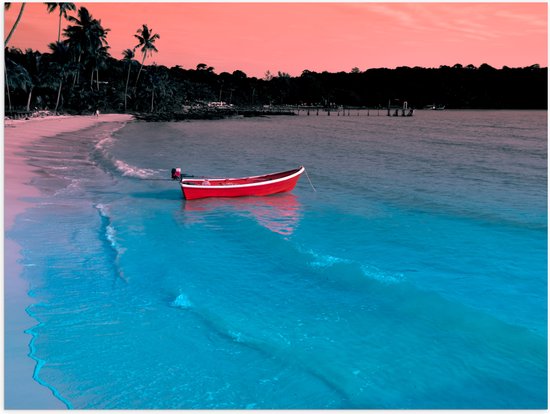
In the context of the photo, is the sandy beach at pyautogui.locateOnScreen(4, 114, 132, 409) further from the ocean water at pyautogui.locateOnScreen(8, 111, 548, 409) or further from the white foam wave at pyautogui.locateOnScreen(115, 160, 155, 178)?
the white foam wave at pyautogui.locateOnScreen(115, 160, 155, 178)

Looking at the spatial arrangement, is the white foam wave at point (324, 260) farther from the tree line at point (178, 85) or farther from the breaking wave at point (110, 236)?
the tree line at point (178, 85)

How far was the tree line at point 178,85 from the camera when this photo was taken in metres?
65.8

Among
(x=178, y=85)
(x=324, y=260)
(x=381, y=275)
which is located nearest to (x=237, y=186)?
(x=324, y=260)

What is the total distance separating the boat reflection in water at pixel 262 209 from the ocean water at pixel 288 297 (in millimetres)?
79

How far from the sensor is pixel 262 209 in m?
19.1

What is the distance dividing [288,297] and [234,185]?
9.88m

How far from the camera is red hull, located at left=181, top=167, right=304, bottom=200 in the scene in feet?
64.6

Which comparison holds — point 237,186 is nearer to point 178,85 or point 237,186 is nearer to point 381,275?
point 381,275

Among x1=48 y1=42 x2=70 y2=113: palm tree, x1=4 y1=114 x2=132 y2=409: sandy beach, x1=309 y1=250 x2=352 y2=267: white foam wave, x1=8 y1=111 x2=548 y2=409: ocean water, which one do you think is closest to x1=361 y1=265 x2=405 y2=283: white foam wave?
x1=8 y1=111 x2=548 y2=409: ocean water

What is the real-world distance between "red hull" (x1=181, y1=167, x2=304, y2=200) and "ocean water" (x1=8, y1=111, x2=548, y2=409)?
381mm

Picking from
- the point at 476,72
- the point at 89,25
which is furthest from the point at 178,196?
the point at 476,72

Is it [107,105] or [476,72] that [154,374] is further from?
[476,72]

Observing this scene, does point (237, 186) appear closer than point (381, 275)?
No

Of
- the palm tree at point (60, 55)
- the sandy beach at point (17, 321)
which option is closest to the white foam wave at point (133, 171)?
the sandy beach at point (17, 321)
